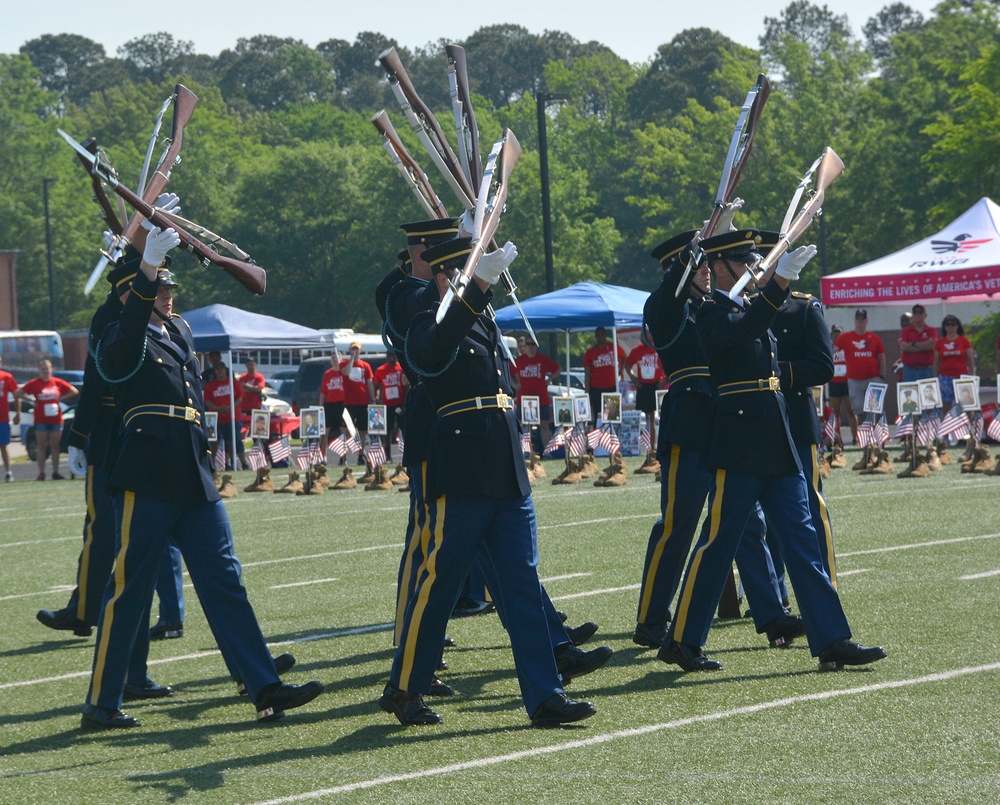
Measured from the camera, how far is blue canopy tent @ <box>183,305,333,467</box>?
84.0ft

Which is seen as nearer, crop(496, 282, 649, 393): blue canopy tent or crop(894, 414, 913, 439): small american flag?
crop(894, 414, 913, 439): small american flag

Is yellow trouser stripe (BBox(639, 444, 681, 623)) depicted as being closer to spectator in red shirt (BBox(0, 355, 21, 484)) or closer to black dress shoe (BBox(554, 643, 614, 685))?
black dress shoe (BBox(554, 643, 614, 685))

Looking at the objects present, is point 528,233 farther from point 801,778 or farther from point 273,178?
point 801,778

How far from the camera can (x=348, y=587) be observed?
11.1 meters

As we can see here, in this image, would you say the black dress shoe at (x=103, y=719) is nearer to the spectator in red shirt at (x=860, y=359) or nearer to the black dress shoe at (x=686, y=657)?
the black dress shoe at (x=686, y=657)

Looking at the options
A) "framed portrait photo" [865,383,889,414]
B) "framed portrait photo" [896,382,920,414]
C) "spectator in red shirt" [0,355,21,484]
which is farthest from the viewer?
"spectator in red shirt" [0,355,21,484]

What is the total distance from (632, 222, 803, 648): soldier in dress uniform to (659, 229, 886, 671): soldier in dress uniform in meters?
0.42

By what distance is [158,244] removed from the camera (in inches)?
253

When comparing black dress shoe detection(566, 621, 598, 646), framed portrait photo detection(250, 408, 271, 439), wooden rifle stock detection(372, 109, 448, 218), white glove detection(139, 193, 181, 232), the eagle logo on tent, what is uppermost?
the eagle logo on tent

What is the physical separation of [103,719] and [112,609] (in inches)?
18.3

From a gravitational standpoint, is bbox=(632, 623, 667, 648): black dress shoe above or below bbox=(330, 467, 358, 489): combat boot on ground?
below

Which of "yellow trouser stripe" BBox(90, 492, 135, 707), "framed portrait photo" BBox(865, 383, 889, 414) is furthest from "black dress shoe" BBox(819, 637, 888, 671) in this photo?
"framed portrait photo" BBox(865, 383, 889, 414)

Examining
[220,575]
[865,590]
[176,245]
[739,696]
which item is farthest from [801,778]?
[865,590]

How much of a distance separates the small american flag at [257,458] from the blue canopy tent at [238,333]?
4124 mm
